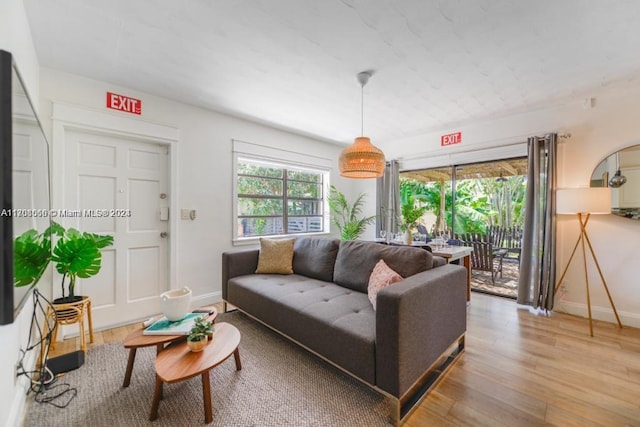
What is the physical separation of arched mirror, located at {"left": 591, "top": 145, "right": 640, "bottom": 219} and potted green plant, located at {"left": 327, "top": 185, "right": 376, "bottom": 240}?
2.98m

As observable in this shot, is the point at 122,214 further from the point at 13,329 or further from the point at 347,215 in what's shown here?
the point at 347,215

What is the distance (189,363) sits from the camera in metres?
1.42

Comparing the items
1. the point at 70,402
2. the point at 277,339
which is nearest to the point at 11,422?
the point at 70,402

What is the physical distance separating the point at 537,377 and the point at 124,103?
14.1ft

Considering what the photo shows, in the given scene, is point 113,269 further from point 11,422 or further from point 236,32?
point 236,32

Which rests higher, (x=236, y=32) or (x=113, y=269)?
(x=236, y=32)

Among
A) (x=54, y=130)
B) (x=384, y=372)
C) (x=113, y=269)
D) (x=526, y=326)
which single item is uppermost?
(x=54, y=130)

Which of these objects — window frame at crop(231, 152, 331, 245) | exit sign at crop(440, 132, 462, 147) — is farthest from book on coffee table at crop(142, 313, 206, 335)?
exit sign at crop(440, 132, 462, 147)

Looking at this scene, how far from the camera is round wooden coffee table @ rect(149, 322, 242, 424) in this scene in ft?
4.37

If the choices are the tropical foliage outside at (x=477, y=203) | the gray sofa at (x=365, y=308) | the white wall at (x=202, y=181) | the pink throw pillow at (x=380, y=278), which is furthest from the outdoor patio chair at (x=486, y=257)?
the white wall at (x=202, y=181)

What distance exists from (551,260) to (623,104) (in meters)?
1.78

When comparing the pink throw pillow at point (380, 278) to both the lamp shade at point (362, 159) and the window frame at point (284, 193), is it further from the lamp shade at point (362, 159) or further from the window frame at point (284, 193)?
the window frame at point (284, 193)

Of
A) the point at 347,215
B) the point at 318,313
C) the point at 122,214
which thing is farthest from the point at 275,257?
the point at 347,215

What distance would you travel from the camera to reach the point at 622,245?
9.09 ft
